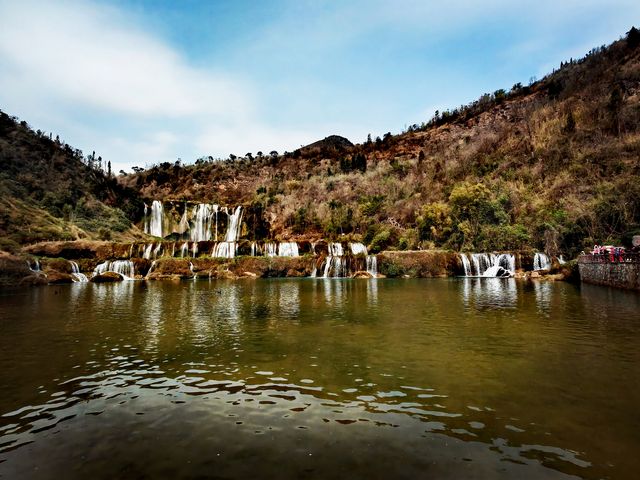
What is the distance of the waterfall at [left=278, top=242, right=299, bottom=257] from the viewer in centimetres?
5269

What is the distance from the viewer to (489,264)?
1748 inches

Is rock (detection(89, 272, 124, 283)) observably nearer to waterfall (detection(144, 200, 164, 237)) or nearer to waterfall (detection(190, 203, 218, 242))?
waterfall (detection(190, 203, 218, 242))

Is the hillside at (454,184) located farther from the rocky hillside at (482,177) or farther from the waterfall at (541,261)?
the waterfall at (541,261)

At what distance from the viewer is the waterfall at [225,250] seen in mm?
51531

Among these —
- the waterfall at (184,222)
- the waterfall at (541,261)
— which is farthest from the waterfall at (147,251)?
the waterfall at (541,261)

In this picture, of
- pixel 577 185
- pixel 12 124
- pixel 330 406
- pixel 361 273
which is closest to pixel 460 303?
pixel 330 406

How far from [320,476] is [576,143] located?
239 ft

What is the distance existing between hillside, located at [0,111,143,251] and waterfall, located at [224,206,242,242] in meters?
16.0

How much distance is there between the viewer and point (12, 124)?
226ft

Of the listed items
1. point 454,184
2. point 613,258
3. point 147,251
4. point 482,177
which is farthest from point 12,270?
point 482,177

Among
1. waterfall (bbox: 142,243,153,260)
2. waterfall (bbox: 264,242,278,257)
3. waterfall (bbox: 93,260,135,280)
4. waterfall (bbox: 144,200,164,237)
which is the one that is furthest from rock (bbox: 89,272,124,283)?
waterfall (bbox: 144,200,164,237)

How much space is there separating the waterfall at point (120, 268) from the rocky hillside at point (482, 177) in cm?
3367

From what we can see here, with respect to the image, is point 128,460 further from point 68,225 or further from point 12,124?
point 12,124

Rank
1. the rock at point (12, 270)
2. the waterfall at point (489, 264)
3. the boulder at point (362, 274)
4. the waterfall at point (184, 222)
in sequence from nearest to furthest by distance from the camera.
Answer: the rock at point (12, 270)
the waterfall at point (489, 264)
the boulder at point (362, 274)
the waterfall at point (184, 222)
